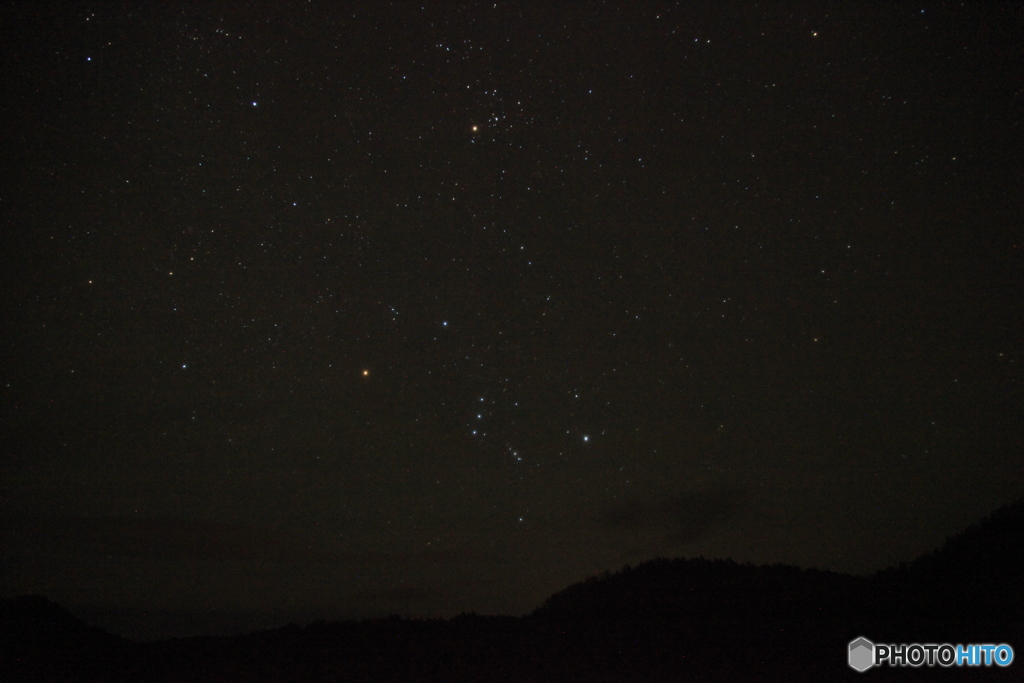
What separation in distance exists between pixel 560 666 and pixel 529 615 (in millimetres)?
2613

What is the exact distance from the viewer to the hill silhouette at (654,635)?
8.48 metres

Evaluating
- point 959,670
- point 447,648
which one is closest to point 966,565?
point 959,670

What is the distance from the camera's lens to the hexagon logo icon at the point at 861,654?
810 cm

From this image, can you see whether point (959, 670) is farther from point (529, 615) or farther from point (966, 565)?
point (529, 615)

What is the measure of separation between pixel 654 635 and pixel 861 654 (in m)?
2.45

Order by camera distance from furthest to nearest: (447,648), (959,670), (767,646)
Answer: (447,648), (767,646), (959,670)

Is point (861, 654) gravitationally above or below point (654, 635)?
below

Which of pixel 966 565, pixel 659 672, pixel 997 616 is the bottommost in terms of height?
pixel 659 672

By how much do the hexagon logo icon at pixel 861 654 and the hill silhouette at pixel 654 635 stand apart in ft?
0.41

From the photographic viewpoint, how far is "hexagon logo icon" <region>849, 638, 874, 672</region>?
26.6 feet

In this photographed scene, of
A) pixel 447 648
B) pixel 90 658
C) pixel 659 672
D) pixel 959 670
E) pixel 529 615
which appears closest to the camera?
pixel 959 670

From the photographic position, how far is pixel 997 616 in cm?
864

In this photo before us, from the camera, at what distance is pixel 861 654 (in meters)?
8.37

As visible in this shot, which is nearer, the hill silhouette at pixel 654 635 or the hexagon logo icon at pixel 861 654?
the hexagon logo icon at pixel 861 654
